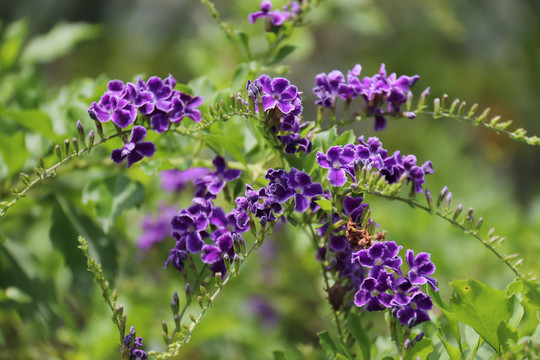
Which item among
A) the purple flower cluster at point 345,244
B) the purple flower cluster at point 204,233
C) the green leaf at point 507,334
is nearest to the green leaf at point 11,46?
the purple flower cluster at point 204,233

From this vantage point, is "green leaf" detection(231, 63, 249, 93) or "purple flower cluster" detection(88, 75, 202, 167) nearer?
"purple flower cluster" detection(88, 75, 202, 167)

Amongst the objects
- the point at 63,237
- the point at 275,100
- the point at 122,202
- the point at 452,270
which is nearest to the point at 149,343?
the point at 63,237

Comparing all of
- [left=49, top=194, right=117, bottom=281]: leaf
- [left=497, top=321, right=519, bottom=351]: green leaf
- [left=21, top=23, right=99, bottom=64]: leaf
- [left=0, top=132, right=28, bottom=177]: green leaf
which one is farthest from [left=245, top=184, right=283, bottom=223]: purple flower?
[left=21, top=23, right=99, bottom=64]: leaf

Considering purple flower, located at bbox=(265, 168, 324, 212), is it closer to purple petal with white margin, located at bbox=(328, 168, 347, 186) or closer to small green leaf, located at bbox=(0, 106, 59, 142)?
purple petal with white margin, located at bbox=(328, 168, 347, 186)

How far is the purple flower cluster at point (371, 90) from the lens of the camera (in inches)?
49.6

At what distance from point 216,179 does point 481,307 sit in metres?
0.60

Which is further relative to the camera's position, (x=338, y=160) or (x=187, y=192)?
(x=187, y=192)

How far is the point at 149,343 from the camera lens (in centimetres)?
217

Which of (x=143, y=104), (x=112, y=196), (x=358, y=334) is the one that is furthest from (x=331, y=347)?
(x=112, y=196)

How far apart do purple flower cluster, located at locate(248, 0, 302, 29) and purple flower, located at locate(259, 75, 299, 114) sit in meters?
0.39

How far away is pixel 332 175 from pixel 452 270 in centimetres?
139

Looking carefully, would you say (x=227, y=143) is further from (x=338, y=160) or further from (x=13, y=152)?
(x=13, y=152)

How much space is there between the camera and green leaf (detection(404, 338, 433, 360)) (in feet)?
3.49

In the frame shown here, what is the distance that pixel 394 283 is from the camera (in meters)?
1.04
